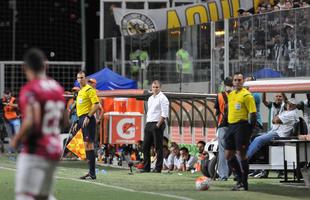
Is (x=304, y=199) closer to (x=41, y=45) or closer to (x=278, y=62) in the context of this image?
(x=278, y=62)

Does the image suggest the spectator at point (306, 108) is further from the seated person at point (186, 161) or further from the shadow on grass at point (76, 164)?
the shadow on grass at point (76, 164)

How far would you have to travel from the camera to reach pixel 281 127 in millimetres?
17828

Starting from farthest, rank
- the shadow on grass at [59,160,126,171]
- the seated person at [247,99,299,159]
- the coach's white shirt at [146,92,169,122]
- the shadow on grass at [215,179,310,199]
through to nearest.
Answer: the shadow on grass at [59,160,126,171] → the coach's white shirt at [146,92,169,122] → the seated person at [247,99,299,159] → the shadow on grass at [215,179,310,199]

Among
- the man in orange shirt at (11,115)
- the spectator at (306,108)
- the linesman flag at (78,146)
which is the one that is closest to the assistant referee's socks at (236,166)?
the spectator at (306,108)

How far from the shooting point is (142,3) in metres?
34.2

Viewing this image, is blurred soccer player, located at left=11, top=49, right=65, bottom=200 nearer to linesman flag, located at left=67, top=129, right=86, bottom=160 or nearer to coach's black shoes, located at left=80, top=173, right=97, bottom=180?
coach's black shoes, located at left=80, top=173, right=97, bottom=180

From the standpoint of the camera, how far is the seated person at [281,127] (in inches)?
695

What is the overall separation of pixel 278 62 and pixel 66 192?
8.47 metres

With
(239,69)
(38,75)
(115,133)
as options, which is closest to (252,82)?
(239,69)

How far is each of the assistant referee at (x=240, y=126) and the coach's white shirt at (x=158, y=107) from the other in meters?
4.59

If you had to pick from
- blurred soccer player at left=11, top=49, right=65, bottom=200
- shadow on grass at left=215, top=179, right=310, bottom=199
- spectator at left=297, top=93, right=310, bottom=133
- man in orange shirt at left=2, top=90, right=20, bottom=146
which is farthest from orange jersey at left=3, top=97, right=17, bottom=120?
blurred soccer player at left=11, top=49, right=65, bottom=200

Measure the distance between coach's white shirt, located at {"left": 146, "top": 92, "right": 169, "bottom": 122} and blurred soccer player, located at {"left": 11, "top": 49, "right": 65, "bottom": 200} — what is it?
11.1 meters

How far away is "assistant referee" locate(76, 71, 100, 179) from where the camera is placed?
54.9 feet

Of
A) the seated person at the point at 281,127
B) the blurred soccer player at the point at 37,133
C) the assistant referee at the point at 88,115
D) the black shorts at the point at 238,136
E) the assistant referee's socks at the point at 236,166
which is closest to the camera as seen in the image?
the blurred soccer player at the point at 37,133
